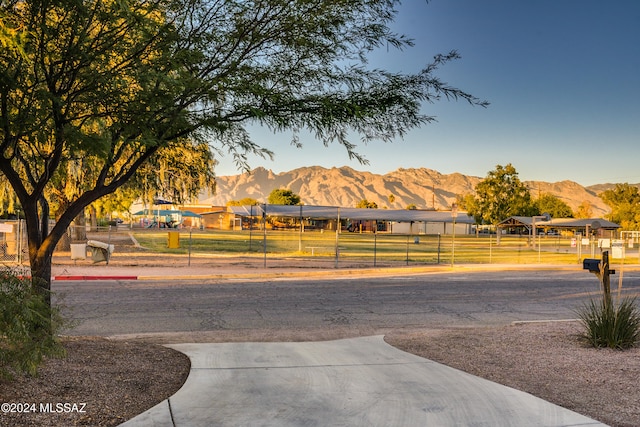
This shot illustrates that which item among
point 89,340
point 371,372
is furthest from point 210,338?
point 371,372

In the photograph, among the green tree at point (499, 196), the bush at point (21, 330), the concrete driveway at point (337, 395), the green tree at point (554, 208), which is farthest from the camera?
the green tree at point (554, 208)

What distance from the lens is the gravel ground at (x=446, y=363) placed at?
551 centimetres

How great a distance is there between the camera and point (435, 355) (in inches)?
329

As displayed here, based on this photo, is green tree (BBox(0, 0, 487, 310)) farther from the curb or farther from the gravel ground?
the curb

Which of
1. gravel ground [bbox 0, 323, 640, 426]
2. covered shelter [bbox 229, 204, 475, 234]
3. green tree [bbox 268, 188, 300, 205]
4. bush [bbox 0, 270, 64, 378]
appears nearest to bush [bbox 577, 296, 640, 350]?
gravel ground [bbox 0, 323, 640, 426]

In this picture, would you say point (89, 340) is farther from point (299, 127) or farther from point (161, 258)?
point (161, 258)

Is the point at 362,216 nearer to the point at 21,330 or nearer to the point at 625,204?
the point at 625,204

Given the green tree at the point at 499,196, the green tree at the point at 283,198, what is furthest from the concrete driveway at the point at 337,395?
the green tree at the point at 283,198

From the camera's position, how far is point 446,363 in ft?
25.8

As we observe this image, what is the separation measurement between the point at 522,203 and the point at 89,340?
65474 mm

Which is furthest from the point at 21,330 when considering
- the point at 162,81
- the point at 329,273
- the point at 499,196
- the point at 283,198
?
the point at 283,198

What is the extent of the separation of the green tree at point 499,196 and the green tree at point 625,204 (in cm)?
2759

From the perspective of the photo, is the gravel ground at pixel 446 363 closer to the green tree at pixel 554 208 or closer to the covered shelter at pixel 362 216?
the covered shelter at pixel 362 216

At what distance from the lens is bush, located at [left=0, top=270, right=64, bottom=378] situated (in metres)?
5.28
